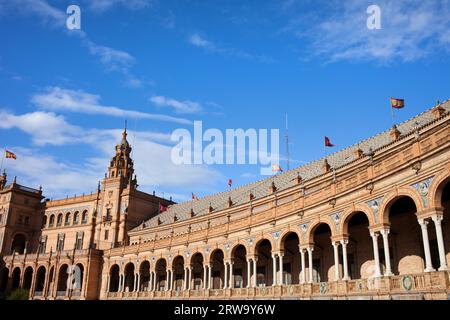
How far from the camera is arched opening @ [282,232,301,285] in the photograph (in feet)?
121

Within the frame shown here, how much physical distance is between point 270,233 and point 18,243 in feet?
225

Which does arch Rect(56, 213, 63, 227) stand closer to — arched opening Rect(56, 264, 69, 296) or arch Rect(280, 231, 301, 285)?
arched opening Rect(56, 264, 69, 296)

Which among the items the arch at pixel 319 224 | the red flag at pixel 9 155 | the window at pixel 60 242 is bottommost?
the arch at pixel 319 224

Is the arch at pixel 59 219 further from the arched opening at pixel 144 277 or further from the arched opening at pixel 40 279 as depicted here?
the arched opening at pixel 144 277

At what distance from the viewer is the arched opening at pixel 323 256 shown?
33.2 m

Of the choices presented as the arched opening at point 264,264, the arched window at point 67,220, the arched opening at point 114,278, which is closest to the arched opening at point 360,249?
the arched opening at point 264,264

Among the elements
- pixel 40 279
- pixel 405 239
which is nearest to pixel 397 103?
pixel 405 239

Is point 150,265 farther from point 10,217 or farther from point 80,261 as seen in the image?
point 10,217

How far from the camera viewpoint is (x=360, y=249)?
100 feet

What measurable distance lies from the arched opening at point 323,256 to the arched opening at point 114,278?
40.0 metres

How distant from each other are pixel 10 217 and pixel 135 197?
27.6 meters

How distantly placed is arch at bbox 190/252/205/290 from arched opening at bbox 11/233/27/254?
49.7m

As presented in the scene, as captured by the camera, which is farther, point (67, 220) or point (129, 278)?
point (67, 220)

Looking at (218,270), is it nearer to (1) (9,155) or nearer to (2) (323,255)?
(2) (323,255)
